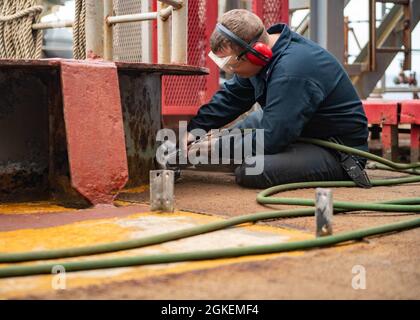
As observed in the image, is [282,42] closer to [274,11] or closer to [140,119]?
[140,119]

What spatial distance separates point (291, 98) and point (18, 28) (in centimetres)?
238

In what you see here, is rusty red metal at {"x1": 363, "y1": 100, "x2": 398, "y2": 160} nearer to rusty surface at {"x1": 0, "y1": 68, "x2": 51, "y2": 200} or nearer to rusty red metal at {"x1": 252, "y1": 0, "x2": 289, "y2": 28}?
rusty red metal at {"x1": 252, "y1": 0, "x2": 289, "y2": 28}

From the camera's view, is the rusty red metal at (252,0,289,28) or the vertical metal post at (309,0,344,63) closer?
the rusty red metal at (252,0,289,28)

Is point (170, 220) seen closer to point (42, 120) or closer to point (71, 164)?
point (71, 164)

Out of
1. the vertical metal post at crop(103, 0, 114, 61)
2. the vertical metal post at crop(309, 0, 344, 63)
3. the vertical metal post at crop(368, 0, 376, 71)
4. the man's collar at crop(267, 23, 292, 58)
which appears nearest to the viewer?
the man's collar at crop(267, 23, 292, 58)

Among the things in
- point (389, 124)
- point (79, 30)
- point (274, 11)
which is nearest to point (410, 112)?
point (389, 124)

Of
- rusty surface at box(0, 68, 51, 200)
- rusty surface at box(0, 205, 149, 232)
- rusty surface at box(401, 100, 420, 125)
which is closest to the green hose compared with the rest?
rusty surface at box(0, 205, 149, 232)

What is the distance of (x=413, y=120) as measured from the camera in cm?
630

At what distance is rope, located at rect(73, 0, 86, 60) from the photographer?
186 inches

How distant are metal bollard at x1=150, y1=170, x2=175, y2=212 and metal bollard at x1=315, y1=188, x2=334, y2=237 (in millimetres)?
869

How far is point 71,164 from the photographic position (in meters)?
3.52

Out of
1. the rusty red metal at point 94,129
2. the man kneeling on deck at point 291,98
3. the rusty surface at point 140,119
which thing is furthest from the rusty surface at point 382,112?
the rusty red metal at point 94,129

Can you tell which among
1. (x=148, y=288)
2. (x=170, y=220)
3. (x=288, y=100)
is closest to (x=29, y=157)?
(x=170, y=220)

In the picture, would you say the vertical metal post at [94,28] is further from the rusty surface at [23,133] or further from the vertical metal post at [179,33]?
the rusty surface at [23,133]
